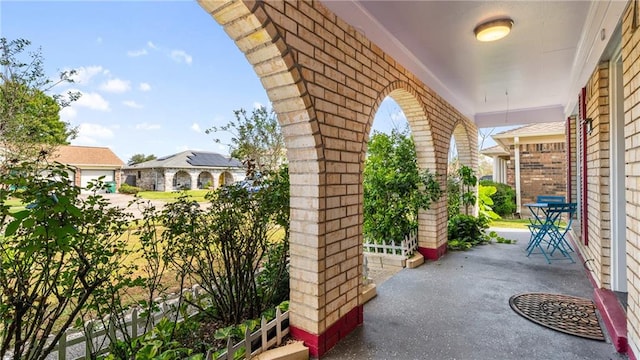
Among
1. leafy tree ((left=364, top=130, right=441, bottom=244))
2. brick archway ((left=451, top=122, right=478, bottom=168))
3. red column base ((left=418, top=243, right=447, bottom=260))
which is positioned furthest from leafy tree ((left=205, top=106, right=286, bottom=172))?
brick archway ((left=451, top=122, right=478, bottom=168))

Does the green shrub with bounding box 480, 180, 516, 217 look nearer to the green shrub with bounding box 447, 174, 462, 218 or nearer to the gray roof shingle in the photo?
the green shrub with bounding box 447, 174, 462, 218

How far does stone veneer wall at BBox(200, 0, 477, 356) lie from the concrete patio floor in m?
0.36

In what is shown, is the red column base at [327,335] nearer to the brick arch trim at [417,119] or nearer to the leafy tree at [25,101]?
the brick arch trim at [417,119]

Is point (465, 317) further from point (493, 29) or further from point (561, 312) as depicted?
point (493, 29)

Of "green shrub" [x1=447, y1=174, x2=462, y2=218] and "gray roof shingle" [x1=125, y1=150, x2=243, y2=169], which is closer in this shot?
"green shrub" [x1=447, y1=174, x2=462, y2=218]

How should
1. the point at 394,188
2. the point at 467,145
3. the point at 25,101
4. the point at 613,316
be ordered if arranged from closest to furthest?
1. the point at 613,316
2. the point at 25,101
3. the point at 394,188
4. the point at 467,145

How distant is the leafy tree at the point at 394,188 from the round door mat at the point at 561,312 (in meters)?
1.80

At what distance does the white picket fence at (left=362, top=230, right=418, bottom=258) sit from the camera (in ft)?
15.2

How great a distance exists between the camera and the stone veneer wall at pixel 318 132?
6.62 feet

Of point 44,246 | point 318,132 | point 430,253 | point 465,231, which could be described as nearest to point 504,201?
point 465,231

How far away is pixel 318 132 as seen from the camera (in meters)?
2.27

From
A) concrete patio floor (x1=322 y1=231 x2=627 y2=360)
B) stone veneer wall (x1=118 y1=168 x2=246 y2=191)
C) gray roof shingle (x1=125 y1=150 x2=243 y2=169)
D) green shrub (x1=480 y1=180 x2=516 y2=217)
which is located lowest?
concrete patio floor (x1=322 y1=231 x2=627 y2=360)

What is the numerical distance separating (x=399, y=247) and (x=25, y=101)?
16.5ft

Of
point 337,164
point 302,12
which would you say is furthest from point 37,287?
point 302,12
